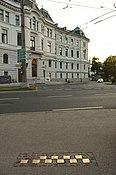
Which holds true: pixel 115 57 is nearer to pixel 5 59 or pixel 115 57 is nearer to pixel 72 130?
pixel 5 59

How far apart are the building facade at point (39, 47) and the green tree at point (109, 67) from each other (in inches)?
622

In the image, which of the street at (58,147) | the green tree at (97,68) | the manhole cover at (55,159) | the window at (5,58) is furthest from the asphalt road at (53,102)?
the green tree at (97,68)

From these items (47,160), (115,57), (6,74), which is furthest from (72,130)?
(115,57)

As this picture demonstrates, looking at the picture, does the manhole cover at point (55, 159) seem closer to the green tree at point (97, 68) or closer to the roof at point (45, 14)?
the roof at point (45, 14)

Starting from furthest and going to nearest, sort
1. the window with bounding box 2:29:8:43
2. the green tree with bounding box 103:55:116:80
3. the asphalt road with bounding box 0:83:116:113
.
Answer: the green tree with bounding box 103:55:116:80 → the window with bounding box 2:29:8:43 → the asphalt road with bounding box 0:83:116:113

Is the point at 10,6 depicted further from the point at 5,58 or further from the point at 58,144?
the point at 58,144

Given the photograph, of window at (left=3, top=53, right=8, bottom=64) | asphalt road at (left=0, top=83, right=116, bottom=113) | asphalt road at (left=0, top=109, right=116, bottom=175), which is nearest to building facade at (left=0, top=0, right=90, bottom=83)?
window at (left=3, top=53, right=8, bottom=64)

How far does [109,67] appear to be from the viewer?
107 meters

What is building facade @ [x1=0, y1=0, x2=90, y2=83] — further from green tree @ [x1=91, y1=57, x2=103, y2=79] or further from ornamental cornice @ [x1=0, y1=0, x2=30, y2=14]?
green tree @ [x1=91, y1=57, x2=103, y2=79]

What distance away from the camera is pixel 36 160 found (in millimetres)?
5418

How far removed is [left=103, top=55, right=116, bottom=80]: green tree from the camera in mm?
105375

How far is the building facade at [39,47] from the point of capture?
2090 inches

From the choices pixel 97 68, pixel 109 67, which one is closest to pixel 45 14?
pixel 109 67

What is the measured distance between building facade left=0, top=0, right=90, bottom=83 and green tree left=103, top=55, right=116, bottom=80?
15789 mm
